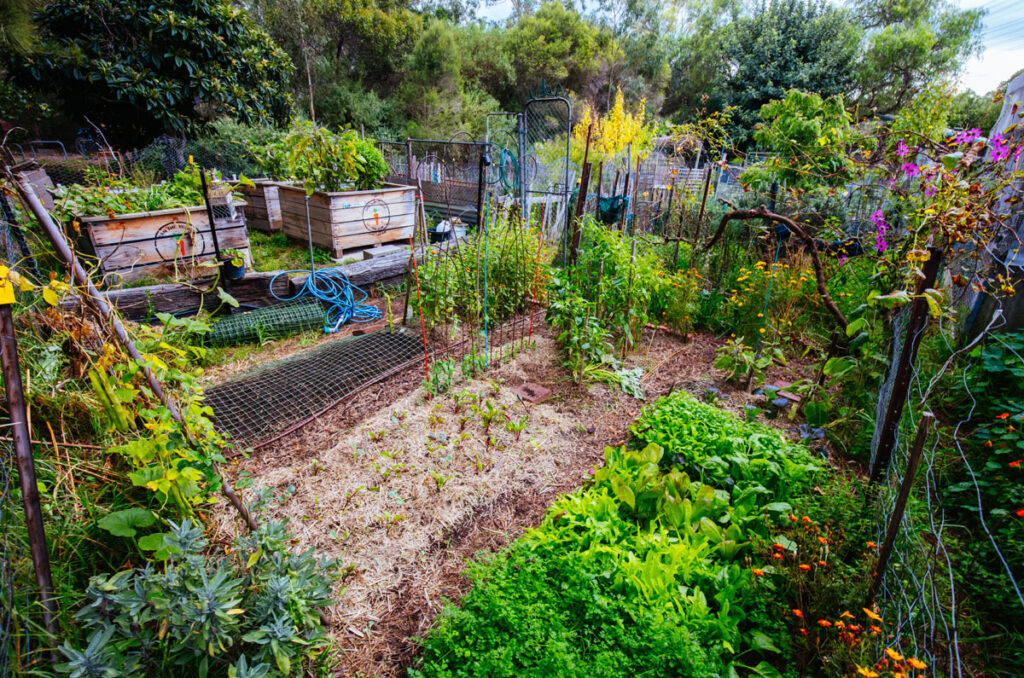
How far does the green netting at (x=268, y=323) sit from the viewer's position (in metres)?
4.03

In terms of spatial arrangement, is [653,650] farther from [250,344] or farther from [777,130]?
[777,130]

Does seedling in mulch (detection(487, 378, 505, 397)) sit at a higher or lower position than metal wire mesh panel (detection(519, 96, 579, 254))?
lower

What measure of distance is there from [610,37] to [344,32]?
14368mm

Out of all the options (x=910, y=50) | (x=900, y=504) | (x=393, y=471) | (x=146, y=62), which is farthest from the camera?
(x=910, y=50)

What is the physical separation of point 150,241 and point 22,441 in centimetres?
422

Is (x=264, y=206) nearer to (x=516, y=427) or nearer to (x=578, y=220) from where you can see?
(x=578, y=220)

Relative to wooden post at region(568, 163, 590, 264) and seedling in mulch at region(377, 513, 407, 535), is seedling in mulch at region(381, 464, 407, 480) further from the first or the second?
wooden post at region(568, 163, 590, 264)

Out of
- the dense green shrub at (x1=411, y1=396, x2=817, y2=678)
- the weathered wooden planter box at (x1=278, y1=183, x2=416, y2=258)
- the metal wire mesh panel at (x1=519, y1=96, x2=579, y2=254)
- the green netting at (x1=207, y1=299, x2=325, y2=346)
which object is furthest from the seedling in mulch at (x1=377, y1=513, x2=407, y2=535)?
the weathered wooden planter box at (x1=278, y1=183, x2=416, y2=258)

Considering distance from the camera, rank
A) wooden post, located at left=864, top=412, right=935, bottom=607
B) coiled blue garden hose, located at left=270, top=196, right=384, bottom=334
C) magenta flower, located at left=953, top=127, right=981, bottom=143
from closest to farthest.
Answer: wooden post, located at left=864, top=412, right=935, bottom=607
magenta flower, located at left=953, top=127, right=981, bottom=143
coiled blue garden hose, located at left=270, top=196, right=384, bottom=334

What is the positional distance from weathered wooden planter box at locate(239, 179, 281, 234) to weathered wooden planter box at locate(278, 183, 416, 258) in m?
0.51

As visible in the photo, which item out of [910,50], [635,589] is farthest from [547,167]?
[910,50]

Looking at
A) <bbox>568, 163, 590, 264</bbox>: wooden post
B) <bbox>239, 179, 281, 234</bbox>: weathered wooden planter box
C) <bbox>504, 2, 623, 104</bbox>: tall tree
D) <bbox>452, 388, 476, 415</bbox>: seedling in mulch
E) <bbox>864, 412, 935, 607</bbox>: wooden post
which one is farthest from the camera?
<bbox>504, 2, 623, 104</bbox>: tall tree

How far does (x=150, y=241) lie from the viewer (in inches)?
182

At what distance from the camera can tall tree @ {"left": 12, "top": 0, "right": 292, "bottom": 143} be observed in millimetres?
7902
